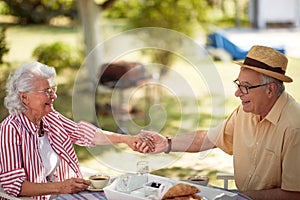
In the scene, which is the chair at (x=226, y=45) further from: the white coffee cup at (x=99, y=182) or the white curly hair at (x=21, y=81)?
the white coffee cup at (x=99, y=182)

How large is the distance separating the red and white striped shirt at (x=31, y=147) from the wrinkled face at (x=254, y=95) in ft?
2.99

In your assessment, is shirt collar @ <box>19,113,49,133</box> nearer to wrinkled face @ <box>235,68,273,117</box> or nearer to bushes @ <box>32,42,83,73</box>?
wrinkled face @ <box>235,68,273,117</box>

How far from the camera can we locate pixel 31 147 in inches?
115

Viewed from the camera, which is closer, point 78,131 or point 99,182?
point 99,182

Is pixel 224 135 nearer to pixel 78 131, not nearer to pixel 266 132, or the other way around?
pixel 266 132

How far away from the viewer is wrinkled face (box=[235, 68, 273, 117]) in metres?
2.88

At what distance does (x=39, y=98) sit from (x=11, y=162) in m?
0.36

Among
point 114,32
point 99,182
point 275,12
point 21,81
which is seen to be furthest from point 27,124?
point 275,12

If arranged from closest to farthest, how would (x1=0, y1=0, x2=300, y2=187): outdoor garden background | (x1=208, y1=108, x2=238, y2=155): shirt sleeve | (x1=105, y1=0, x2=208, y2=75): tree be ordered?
(x1=208, y1=108, x2=238, y2=155): shirt sleeve
(x1=0, y1=0, x2=300, y2=187): outdoor garden background
(x1=105, y1=0, x2=208, y2=75): tree

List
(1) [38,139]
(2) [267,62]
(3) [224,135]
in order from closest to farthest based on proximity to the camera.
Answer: (2) [267,62], (1) [38,139], (3) [224,135]

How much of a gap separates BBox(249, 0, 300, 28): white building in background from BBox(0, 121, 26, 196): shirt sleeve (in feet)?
34.8

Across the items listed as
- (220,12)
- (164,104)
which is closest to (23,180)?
(164,104)

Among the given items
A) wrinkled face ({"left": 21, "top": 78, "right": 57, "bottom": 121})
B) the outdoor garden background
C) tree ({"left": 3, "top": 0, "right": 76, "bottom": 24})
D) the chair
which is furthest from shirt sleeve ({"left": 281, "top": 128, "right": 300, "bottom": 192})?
tree ({"left": 3, "top": 0, "right": 76, "bottom": 24})

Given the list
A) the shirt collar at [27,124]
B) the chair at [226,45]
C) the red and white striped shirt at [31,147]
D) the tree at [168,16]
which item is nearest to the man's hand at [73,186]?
the red and white striped shirt at [31,147]
